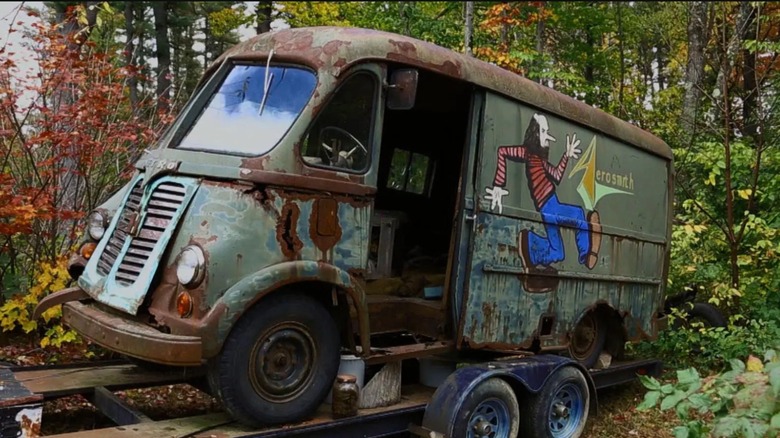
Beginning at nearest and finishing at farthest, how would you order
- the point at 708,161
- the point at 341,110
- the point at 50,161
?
the point at 341,110 → the point at 50,161 → the point at 708,161

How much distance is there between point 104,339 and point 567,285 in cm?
397

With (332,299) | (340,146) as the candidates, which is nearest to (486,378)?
(332,299)

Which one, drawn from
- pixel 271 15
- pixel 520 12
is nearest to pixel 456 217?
pixel 520 12

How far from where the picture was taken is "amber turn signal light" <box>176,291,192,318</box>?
149 inches

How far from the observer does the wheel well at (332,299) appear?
4.26m

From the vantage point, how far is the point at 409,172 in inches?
297

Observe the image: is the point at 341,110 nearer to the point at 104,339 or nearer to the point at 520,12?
the point at 104,339

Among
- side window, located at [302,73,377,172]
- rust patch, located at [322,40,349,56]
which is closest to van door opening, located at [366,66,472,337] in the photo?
side window, located at [302,73,377,172]

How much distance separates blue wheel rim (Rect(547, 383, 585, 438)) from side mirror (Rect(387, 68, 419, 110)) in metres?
2.59

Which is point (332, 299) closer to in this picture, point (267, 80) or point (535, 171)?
point (267, 80)

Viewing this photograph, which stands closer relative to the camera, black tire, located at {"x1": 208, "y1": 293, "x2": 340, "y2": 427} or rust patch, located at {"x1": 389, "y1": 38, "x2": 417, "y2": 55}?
black tire, located at {"x1": 208, "y1": 293, "x2": 340, "y2": 427}

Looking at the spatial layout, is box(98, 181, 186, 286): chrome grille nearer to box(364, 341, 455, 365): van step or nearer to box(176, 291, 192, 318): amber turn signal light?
box(176, 291, 192, 318): amber turn signal light

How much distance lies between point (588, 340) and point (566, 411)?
5.22 ft

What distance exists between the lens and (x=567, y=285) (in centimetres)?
621
